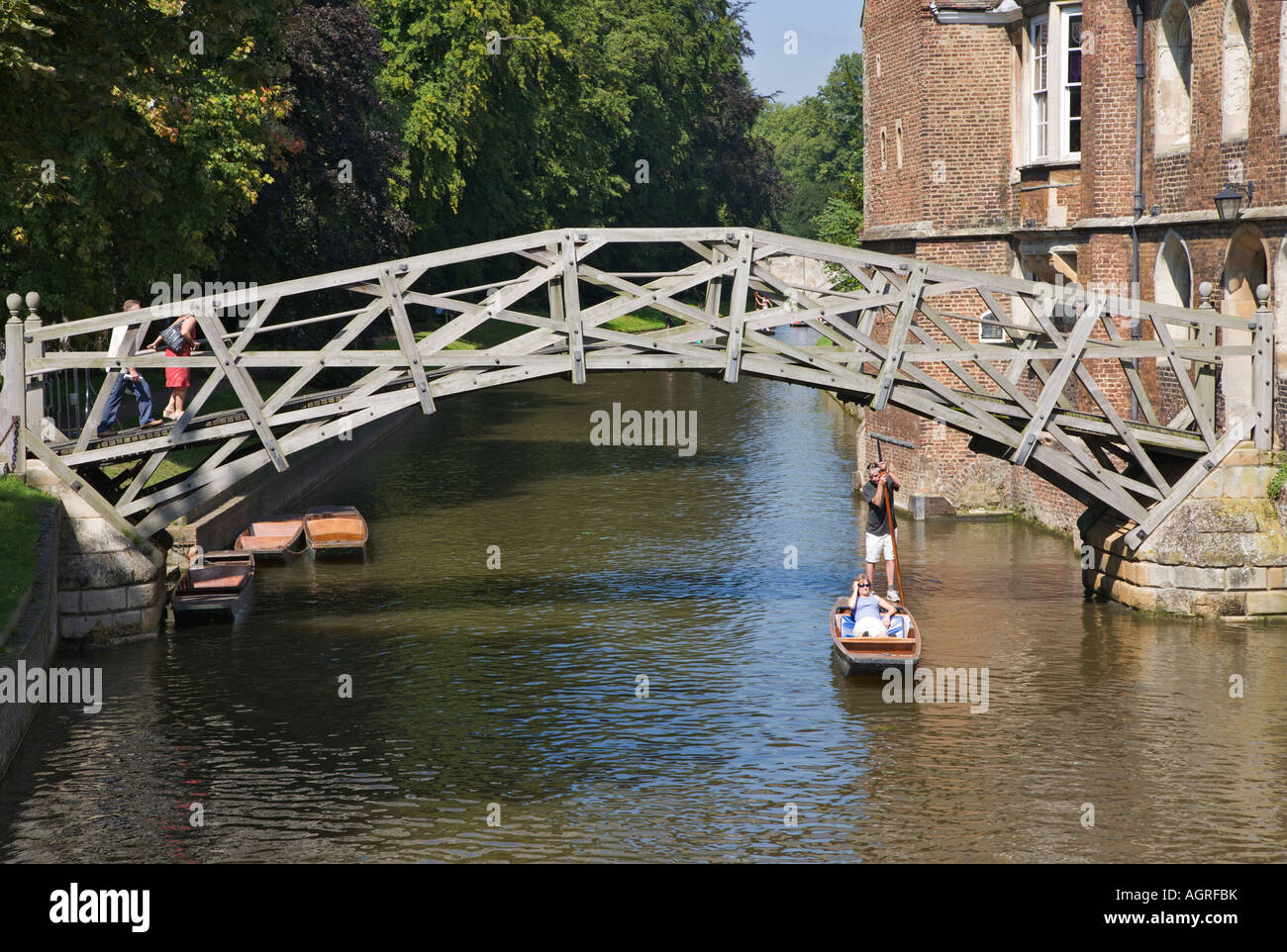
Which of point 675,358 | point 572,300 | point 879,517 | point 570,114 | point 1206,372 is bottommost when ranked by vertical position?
point 879,517

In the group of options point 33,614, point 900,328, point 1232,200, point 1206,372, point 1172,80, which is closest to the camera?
point 33,614

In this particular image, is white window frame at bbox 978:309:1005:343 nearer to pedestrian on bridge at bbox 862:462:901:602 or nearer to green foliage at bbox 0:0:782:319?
pedestrian on bridge at bbox 862:462:901:602

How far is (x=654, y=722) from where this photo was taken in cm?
1551

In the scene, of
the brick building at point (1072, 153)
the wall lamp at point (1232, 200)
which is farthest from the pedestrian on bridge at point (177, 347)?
the wall lamp at point (1232, 200)

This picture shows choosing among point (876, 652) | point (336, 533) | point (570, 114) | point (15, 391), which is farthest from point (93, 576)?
point (570, 114)

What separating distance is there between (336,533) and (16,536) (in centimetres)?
720

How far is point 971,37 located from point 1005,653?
12321mm

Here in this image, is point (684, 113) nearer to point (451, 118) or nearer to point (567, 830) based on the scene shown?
point (451, 118)

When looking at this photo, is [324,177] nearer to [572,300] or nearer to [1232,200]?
[572,300]

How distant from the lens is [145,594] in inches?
749

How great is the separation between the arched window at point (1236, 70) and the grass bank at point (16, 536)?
15.7m

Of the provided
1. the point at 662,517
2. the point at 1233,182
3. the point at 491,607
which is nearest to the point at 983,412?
the point at 1233,182

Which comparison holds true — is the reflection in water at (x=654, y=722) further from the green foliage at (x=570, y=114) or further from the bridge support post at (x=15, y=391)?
the green foliage at (x=570, y=114)

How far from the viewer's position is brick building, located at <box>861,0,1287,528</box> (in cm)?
2022
